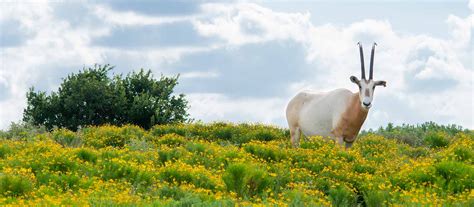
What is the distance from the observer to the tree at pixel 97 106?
32.3 metres

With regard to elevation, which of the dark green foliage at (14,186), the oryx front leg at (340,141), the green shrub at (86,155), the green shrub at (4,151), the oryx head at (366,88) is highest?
the oryx head at (366,88)

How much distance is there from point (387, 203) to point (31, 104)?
24048mm

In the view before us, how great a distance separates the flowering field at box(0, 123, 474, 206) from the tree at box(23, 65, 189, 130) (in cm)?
1379

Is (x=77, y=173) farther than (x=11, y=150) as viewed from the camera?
No

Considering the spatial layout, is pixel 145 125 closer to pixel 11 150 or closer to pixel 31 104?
pixel 31 104

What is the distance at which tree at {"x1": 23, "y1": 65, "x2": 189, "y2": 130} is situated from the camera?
32.3m

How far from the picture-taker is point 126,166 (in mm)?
13891

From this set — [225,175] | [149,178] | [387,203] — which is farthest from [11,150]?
[387,203]

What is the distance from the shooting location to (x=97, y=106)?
106 ft

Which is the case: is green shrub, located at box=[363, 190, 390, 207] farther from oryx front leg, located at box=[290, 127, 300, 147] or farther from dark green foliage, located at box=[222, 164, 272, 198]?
oryx front leg, located at box=[290, 127, 300, 147]

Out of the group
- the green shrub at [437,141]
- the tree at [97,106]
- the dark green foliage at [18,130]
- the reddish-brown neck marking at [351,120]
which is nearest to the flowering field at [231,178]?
the reddish-brown neck marking at [351,120]

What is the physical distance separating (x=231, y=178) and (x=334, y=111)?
672 cm

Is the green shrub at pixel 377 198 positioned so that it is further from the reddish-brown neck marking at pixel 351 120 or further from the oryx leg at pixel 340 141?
the oryx leg at pixel 340 141

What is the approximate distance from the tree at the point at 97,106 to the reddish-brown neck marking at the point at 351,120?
47.7 feet
